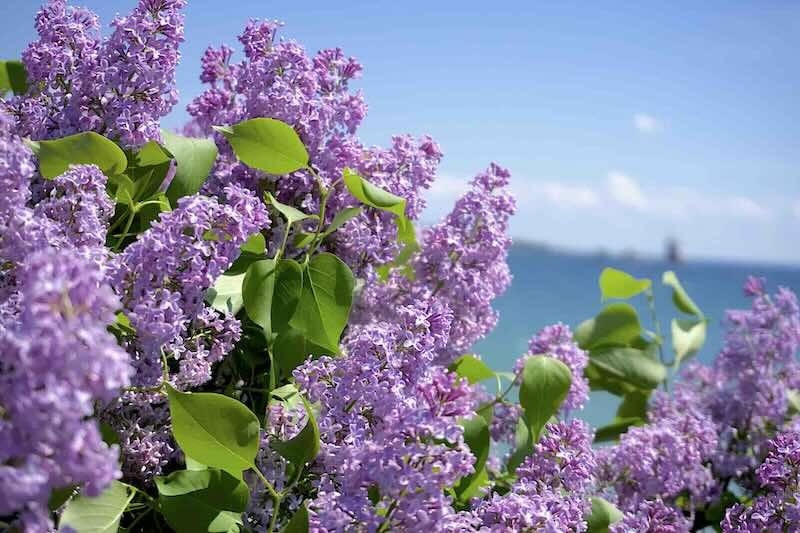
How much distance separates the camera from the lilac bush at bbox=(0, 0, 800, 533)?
0.32m

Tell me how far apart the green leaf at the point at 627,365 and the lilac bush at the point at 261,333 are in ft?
0.39

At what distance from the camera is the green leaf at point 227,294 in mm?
583

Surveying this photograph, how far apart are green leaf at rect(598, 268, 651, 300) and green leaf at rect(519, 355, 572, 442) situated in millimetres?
388

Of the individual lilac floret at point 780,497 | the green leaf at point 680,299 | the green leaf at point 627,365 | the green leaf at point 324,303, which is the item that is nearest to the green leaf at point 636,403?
the green leaf at point 627,365

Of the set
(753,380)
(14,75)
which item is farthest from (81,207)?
(753,380)

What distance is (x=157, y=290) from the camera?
45 centimetres

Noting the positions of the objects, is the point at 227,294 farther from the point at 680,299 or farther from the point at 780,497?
the point at 680,299

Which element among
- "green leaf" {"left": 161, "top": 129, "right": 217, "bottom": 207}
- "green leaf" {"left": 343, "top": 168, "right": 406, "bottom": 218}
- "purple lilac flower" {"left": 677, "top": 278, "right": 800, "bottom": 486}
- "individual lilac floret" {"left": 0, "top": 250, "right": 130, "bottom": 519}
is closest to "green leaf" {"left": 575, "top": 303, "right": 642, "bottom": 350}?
"purple lilac flower" {"left": 677, "top": 278, "right": 800, "bottom": 486}

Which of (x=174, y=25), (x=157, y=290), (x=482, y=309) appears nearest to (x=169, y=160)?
(x=174, y=25)

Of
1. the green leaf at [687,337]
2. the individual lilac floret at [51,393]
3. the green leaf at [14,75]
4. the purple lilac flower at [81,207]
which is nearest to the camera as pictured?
the individual lilac floret at [51,393]

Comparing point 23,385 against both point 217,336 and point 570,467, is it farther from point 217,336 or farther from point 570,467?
point 570,467

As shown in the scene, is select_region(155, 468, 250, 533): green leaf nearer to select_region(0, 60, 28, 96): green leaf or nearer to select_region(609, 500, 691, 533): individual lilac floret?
select_region(609, 500, 691, 533): individual lilac floret

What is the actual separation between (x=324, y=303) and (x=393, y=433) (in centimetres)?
21

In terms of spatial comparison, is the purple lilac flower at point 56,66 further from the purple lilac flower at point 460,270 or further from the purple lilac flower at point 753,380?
the purple lilac flower at point 753,380
